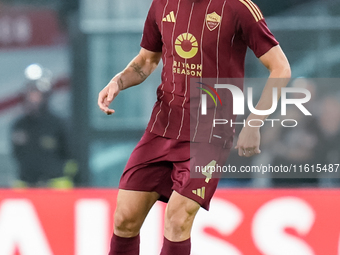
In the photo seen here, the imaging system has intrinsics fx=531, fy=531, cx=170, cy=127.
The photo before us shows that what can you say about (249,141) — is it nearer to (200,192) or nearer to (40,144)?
(200,192)

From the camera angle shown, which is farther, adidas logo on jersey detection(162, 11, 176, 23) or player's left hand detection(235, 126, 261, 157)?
adidas logo on jersey detection(162, 11, 176, 23)

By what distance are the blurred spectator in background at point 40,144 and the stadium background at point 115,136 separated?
117 millimetres

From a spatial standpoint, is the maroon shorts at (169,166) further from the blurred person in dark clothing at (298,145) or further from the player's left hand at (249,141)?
the blurred person in dark clothing at (298,145)

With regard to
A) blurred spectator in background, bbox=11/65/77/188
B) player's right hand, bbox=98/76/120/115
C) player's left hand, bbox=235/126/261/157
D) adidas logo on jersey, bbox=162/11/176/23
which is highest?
adidas logo on jersey, bbox=162/11/176/23

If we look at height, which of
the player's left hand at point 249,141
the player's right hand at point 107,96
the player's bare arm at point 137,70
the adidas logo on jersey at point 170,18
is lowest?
the player's left hand at point 249,141

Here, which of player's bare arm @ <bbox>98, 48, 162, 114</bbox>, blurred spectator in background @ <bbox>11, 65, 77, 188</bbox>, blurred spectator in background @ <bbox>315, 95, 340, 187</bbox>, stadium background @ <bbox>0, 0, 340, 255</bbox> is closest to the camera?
player's bare arm @ <bbox>98, 48, 162, 114</bbox>

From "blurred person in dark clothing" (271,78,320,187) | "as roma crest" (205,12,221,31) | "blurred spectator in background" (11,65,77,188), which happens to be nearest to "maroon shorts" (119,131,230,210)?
"as roma crest" (205,12,221,31)

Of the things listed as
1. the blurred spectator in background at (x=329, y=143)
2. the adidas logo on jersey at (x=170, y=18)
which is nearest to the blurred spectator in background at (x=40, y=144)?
the blurred spectator in background at (x=329, y=143)

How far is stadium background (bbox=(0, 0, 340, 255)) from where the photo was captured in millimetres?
3213

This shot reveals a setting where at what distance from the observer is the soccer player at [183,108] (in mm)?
2111

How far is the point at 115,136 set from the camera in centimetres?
468

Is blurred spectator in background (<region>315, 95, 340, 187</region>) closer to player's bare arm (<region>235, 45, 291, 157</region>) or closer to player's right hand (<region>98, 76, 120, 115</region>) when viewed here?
player's bare arm (<region>235, 45, 291, 157</region>)

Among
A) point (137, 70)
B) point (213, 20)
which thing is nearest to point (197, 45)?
point (213, 20)

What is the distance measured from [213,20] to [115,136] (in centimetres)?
267
